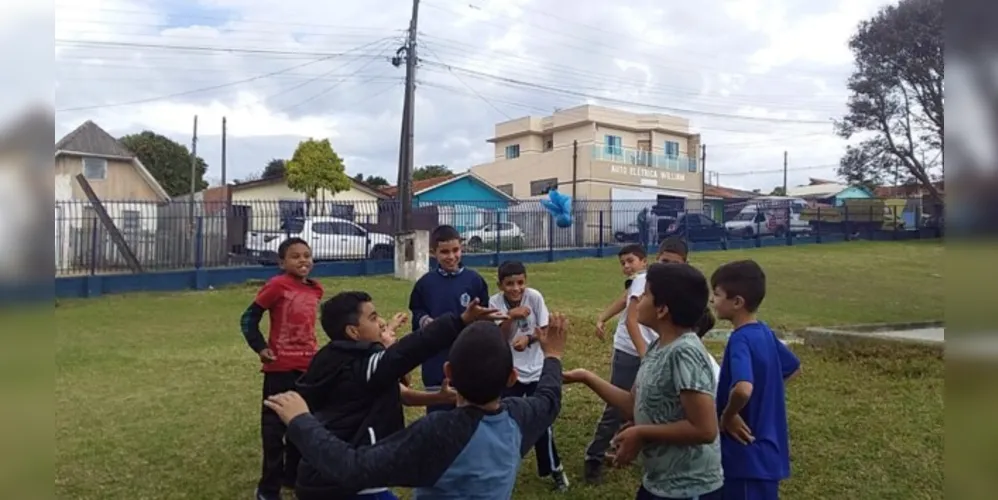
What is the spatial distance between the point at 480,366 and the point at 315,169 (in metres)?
32.8

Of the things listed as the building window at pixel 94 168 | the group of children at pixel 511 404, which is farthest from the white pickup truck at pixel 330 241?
the building window at pixel 94 168

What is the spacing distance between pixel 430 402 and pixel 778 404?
55.3 inches

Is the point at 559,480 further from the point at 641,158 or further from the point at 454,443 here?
the point at 641,158

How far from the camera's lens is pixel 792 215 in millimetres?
30203

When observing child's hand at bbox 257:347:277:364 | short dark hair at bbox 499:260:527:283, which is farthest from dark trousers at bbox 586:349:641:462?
child's hand at bbox 257:347:277:364

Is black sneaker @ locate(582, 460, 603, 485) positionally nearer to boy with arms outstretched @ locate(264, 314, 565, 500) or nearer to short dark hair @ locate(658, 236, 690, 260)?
short dark hair @ locate(658, 236, 690, 260)

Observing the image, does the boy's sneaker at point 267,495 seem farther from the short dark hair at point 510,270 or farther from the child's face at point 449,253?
the short dark hair at point 510,270

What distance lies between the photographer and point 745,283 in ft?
10.8

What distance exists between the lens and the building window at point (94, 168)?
1373 inches

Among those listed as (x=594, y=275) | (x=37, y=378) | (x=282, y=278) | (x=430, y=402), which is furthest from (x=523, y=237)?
(x=37, y=378)

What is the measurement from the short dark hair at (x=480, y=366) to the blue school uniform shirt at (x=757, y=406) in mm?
1131

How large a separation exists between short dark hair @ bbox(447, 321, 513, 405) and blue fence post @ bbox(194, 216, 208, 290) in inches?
651

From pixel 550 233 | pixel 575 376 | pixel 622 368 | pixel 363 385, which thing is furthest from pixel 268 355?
pixel 550 233

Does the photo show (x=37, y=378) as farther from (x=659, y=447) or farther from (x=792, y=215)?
(x=792, y=215)
